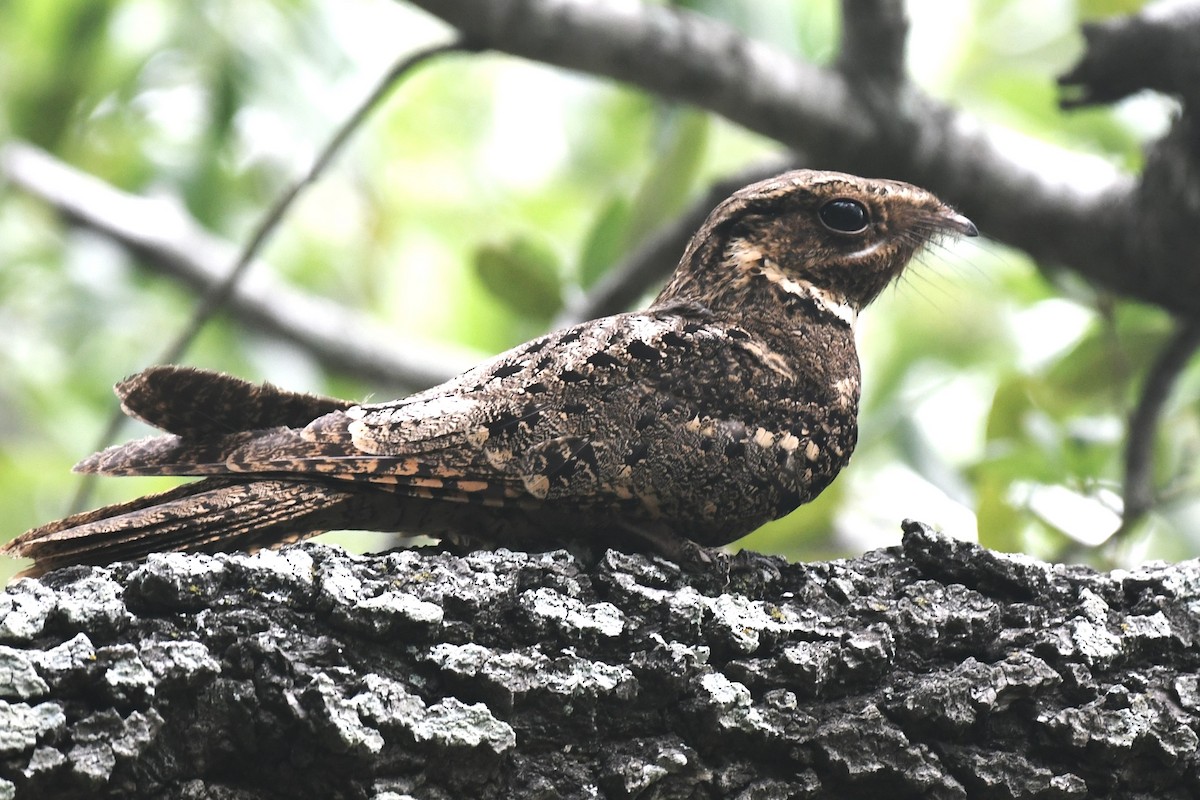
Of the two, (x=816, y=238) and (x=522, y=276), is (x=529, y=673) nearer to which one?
(x=816, y=238)

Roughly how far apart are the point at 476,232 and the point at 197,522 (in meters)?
5.41

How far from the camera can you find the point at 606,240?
4.93 metres

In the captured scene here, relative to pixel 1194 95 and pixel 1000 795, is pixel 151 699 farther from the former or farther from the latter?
pixel 1194 95

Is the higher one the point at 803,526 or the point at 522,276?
the point at 522,276

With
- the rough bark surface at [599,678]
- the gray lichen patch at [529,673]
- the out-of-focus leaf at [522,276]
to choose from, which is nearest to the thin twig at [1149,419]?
the rough bark surface at [599,678]

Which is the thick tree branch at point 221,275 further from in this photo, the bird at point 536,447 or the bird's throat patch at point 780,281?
the bird at point 536,447

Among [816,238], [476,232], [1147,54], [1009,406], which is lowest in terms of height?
[816,238]

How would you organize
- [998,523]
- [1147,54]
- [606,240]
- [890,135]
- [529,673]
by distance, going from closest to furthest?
[529,673]
[998,523]
[1147,54]
[890,135]
[606,240]

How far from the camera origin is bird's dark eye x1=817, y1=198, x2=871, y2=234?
9.26ft

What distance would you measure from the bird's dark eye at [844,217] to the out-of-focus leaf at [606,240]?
2.11 meters

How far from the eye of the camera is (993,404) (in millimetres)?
4273

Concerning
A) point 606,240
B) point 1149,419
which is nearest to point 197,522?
point 606,240

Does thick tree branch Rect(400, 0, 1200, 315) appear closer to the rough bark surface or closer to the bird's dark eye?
the bird's dark eye

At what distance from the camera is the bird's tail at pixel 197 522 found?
7.00ft
